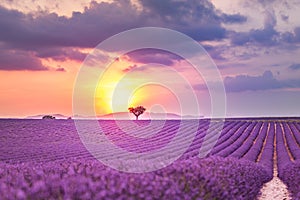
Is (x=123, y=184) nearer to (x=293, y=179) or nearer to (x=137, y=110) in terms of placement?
(x=293, y=179)

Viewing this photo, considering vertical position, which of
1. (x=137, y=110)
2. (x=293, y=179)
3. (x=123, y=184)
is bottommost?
(x=293, y=179)

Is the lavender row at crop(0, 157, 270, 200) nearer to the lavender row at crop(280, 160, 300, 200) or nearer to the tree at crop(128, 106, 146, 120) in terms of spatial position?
the lavender row at crop(280, 160, 300, 200)

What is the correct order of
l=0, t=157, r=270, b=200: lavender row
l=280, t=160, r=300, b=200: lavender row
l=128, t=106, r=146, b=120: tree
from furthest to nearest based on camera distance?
1. l=128, t=106, r=146, b=120: tree
2. l=280, t=160, r=300, b=200: lavender row
3. l=0, t=157, r=270, b=200: lavender row

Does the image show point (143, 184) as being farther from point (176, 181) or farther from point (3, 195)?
point (3, 195)

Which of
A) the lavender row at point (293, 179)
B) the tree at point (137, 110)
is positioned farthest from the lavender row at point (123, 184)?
the tree at point (137, 110)

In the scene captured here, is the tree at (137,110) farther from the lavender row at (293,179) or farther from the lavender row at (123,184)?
the lavender row at (123,184)

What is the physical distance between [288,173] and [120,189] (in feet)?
32.7

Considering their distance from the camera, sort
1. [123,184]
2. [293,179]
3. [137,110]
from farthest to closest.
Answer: [137,110] < [293,179] < [123,184]

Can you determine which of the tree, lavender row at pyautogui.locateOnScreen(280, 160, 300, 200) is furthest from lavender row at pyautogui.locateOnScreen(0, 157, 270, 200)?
the tree

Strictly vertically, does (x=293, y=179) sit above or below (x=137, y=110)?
below

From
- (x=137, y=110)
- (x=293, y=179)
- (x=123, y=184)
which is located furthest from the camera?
(x=137, y=110)

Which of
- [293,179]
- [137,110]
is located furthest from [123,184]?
[137,110]

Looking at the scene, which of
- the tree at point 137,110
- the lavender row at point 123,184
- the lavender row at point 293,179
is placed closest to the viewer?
the lavender row at point 123,184

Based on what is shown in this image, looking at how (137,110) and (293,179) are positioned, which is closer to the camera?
(293,179)
